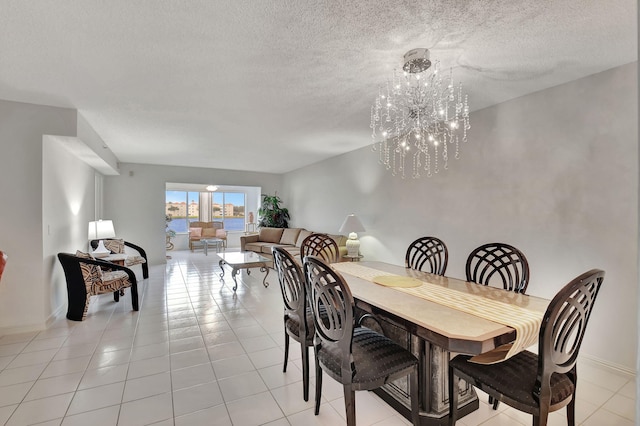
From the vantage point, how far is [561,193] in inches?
103

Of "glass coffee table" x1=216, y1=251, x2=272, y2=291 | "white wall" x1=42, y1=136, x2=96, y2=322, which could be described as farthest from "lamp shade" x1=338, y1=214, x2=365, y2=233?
"white wall" x1=42, y1=136, x2=96, y2=322

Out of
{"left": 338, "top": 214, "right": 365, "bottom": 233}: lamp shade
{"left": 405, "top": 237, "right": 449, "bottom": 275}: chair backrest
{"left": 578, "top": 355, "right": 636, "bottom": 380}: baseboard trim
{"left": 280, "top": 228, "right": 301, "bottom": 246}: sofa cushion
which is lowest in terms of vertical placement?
{"left": 578, "top": 355, "right": 636, "bottom": 380}: baseboard trim

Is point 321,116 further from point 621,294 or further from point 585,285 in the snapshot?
point 621,294

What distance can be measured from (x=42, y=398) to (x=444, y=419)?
2652 millimetres

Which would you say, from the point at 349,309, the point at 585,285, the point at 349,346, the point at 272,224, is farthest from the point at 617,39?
the point at 272,224

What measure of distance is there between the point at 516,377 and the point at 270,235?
6.51 m

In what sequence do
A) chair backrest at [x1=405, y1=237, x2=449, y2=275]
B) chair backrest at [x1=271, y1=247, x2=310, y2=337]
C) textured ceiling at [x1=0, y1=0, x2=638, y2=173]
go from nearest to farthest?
textured ceiling at [x1=0, y1=0, x2=638, y2=173] → chair backrest at [x1=271, y1=247, x2=310, y2=337] → chair backrest at [x1=405, y1=237, x2=449, y2=275]

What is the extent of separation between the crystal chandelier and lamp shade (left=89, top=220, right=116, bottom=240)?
15.0 feet

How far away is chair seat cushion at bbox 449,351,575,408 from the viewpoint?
52.5 inches

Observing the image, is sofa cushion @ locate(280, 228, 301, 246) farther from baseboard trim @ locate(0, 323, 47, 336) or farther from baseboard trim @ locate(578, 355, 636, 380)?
baseboard trim @ locate(578, 355, 636, 380)

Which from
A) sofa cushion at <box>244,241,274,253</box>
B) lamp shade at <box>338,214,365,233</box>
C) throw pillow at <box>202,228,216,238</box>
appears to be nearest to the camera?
lamp shade at <box>338,214,365,233</box>

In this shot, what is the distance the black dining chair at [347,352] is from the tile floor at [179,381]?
1.33 feet

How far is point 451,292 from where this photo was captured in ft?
6.25

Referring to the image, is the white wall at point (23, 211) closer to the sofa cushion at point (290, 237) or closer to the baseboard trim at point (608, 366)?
the sofa cushion at point (290, 237)
